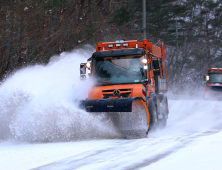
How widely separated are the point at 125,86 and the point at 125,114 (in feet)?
3.10

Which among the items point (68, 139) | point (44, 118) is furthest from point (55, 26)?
point (68, 139)

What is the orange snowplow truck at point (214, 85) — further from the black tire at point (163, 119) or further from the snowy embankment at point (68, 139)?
the snowy embankment at point (68, 139)

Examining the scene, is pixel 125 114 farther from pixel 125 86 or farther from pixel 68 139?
pixel 68 139

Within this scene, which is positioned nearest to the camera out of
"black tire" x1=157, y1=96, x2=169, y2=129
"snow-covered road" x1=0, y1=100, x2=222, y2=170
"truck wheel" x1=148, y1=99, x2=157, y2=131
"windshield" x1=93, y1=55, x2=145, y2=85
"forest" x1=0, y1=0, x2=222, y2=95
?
"snow-covered road" x1=0, y1=100, x2=222, y2=170

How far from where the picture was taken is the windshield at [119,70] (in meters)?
9.84

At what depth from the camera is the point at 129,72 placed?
989 centimetres

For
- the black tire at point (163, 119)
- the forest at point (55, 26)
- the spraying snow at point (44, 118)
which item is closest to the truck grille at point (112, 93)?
the spraying snow at point (44, 118)

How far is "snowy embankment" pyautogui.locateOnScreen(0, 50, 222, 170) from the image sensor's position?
5621 millimetres

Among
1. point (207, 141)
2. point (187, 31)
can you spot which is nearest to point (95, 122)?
point (207, 141)

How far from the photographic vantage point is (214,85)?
2536 centimetres

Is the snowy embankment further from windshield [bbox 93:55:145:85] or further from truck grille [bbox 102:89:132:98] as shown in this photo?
truck grille [bbox 102:89:132:98]

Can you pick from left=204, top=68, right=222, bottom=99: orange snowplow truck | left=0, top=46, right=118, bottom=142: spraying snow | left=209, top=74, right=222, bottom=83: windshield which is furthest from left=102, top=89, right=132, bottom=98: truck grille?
left=209, top=74, right=222, bottom=83: windshield

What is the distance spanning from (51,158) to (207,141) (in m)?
3.53

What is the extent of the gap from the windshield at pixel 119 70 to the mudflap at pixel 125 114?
118 centimetres
